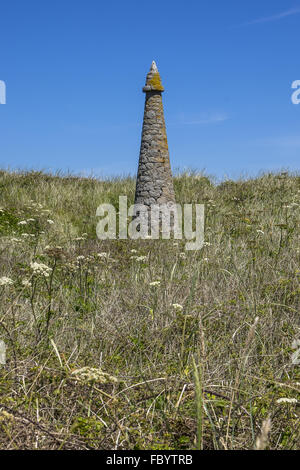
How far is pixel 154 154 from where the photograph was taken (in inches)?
497

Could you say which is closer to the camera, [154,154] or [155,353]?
[155,353]

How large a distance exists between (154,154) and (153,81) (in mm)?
2002

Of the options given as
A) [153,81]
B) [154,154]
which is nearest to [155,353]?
[154,154]

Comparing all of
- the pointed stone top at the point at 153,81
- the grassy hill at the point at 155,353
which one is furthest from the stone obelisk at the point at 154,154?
the grassy hill at the point at 155,353

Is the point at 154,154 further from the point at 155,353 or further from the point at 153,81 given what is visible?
the point at 155,353

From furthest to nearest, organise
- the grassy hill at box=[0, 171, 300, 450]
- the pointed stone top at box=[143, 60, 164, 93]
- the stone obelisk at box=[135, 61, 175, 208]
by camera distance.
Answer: the pointed stone top at box=[143, 60, 164, 93] < the stone obelisk at box=[135, 61, 175, 208] < the grassy hill at box=[0, 171, 300, 450]

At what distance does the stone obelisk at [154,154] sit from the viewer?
12.5 metres

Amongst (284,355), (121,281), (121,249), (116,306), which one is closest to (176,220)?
(121,249)

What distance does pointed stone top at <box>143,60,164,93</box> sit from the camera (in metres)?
12.8

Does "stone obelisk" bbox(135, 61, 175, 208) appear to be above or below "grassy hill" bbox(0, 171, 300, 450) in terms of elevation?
above

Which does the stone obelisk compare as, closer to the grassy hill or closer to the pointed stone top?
the pointed stone top

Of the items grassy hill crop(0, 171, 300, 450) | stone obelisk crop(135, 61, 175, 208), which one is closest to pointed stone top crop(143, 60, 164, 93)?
stone obelisk crop(135, 61, 175, 208)
